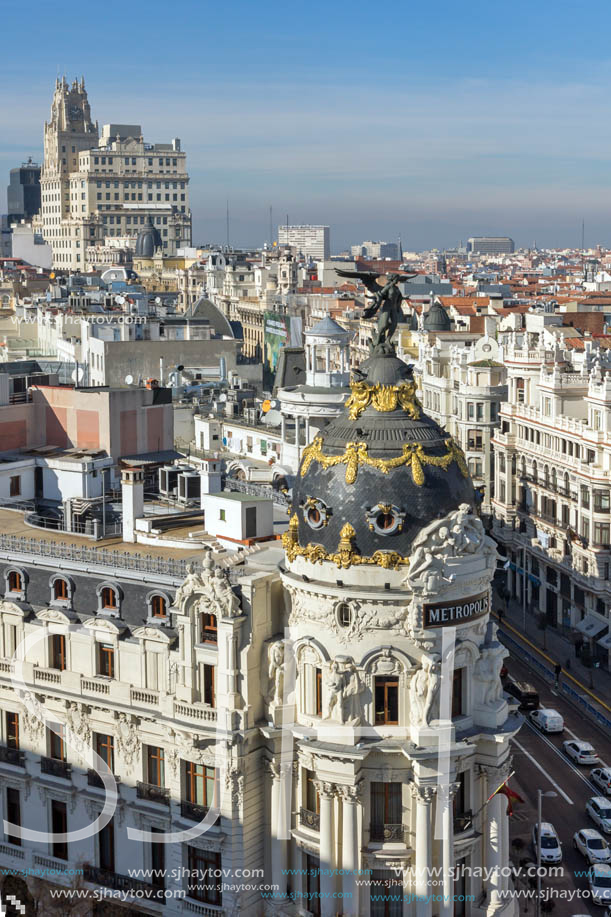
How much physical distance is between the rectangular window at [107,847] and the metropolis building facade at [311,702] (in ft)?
0.29

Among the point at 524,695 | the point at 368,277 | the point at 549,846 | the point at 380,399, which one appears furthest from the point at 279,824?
the point at 524,695

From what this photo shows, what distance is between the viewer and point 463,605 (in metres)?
63.0

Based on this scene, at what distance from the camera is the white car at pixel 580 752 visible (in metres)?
91.0

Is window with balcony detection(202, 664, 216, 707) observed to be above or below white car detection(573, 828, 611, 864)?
above

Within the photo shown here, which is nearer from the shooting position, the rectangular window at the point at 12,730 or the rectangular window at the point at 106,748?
the rectangular window at the point at 106,748

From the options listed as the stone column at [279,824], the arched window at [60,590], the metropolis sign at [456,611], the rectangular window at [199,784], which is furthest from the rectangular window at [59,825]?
the metropolis sign at [456,611]

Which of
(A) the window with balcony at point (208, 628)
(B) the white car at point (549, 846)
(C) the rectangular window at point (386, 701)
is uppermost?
(A) the window with balcony at point (208, 628)

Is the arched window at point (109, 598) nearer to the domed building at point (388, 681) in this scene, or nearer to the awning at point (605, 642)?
the domed building at point (388, 681)

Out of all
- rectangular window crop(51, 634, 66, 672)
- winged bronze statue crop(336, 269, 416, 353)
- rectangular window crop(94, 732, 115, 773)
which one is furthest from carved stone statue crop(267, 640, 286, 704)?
winged bronze statue crop(336, 269, 416, 353)

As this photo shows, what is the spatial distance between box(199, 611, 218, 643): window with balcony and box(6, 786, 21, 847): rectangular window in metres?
15.3

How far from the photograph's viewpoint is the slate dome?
6219cm

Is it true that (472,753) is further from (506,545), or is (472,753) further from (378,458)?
(506,545)

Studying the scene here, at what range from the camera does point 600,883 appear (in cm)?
7419

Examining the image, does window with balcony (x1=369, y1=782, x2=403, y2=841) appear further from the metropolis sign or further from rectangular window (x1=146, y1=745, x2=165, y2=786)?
rectangular window (x1=146, y1=745, x2=165, y2=786)
